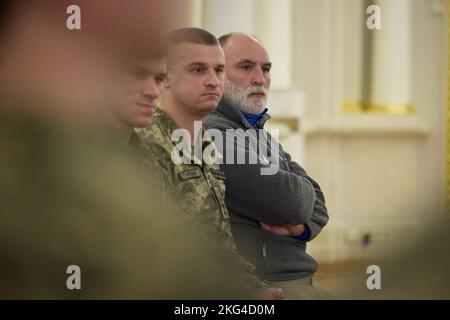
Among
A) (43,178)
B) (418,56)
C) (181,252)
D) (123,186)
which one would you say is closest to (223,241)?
(181,252)

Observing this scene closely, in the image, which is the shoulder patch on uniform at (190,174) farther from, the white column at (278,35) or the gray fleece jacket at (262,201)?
the white column at (278,35)

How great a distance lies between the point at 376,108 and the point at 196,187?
1333mm

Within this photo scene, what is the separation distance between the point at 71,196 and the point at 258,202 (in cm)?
57

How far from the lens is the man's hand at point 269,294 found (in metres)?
1.53

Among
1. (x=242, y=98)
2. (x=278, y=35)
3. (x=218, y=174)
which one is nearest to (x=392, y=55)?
(x=278, y=35)

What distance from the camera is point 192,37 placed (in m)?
1.51

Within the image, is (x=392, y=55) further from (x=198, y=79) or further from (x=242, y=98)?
(x=198, y=79)

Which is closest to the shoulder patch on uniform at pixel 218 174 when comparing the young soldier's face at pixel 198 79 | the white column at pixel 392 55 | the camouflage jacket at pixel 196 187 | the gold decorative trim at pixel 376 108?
the camouflage jacket at pixel 196 187

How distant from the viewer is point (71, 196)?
1.13 meters

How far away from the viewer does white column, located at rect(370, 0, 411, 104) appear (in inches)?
72.6

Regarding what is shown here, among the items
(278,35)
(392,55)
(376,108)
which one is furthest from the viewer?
(376,108)
